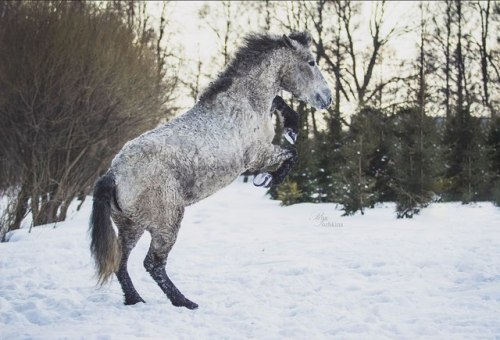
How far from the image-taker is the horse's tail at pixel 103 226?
399 cm

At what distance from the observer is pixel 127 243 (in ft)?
14.1

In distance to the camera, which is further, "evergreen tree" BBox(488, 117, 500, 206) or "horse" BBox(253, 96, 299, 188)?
"evergreen tree" BBox(488, 117, 500, 206)

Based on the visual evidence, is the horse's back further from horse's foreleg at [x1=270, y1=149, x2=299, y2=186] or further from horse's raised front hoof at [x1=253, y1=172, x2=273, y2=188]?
horse's foreleg at [x1=270, y1=149, x2=299, y2=186]

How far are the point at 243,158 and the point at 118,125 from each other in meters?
6.95

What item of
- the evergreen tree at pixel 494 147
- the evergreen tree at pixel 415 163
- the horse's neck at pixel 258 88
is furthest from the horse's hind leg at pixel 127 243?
the evergreen tree at pixel 494 147

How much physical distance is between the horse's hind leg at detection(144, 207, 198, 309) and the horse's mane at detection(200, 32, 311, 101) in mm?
1144

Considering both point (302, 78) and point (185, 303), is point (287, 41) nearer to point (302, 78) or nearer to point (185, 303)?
point (302, 78)

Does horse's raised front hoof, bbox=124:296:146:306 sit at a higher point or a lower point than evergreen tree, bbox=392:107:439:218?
lower

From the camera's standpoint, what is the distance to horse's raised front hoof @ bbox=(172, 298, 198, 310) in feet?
13.6

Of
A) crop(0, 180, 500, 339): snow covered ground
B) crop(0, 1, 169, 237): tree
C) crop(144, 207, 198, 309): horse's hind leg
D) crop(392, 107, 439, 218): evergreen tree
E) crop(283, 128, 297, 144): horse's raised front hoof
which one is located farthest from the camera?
crop(392, 107, 439, 218): evergreen tree

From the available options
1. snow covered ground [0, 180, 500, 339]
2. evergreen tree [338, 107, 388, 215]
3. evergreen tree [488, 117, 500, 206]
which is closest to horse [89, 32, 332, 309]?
snow covered ground [0, 180, 500, 339]

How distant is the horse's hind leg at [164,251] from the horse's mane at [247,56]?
3.75 ft

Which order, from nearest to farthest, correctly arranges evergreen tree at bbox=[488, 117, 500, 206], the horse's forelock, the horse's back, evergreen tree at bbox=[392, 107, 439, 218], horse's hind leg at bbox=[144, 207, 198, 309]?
the horse's back, horse's hind leg at bbox=[144, 207, 198, 309], the horse's forelock, evergreen tree at bbox=[392, 107, 439, 218], evergreen tree at bbox=[488, 117, 500, 206]

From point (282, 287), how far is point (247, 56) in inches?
90.1
